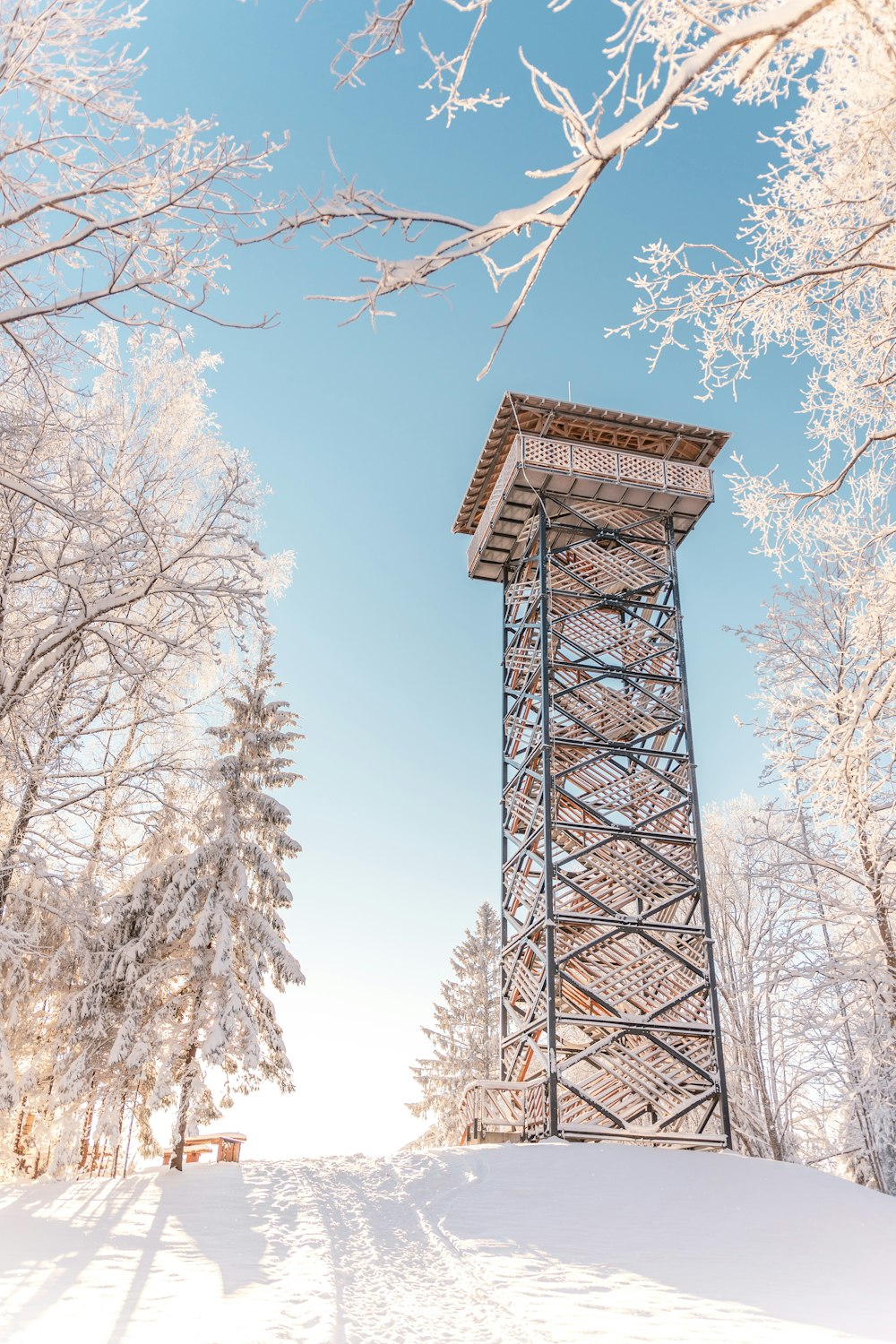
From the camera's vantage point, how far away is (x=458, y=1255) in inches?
242

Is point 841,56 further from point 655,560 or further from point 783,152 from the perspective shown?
point 655,560

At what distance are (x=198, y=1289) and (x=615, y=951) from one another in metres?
9.49

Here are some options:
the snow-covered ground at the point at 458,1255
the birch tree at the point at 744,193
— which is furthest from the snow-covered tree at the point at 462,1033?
the birch tree at the point at 744,193

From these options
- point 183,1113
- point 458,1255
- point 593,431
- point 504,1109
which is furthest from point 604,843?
point 458,1255

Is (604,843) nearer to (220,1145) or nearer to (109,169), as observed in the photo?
(220,1145)

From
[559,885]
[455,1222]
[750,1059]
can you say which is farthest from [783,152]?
[750,1059]

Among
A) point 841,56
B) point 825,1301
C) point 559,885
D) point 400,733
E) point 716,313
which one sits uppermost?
point 400,733

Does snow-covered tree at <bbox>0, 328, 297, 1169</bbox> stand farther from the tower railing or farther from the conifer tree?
the tower railing

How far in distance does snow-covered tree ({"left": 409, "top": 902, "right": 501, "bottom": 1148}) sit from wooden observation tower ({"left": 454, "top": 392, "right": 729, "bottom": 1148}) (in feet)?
10.5

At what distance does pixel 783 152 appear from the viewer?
221 inches

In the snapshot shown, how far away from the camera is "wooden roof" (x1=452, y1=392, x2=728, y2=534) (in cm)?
1609

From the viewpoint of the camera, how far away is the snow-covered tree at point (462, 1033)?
20.7 metres

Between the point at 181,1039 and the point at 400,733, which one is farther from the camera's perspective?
the point at 400,733

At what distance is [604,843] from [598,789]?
0.92 metres
